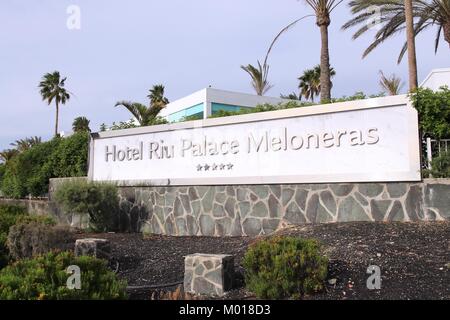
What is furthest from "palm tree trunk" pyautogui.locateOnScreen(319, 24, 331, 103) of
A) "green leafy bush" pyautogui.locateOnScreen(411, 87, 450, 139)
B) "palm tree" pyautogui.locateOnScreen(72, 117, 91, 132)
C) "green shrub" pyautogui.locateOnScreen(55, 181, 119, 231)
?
"palm tree" pyautogui.locateOnScreen(72, 117, 91, 132)

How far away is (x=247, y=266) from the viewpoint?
610cm

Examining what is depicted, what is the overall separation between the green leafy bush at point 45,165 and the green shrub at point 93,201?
9.41 feet

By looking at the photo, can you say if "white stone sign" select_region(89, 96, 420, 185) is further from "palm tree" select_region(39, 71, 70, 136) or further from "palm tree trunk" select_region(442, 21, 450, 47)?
"palm tree" select_region(39, 71, 70, 136)

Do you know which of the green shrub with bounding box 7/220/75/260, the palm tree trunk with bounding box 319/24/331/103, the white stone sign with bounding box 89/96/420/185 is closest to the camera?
the green shrub with bounding box 7/220/75/260

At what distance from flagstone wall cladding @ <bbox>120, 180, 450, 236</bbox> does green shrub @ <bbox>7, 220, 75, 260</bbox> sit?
380cm

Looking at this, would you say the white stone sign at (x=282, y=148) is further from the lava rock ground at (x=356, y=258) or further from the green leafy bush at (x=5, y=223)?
the green leafy bush at (x=5, y=223)

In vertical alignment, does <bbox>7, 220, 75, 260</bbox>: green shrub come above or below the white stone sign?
below

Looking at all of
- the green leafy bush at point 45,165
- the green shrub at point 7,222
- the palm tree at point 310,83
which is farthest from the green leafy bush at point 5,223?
the palm tree at point 310,83

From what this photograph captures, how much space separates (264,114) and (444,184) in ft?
13.7

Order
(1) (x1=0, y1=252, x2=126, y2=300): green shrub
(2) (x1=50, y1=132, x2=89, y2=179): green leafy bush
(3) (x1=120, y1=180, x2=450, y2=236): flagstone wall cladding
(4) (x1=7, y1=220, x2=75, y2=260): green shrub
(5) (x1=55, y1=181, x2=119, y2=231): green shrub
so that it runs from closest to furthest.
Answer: (1) (x1=0, y1=252, x2=126, y2=300): green shrub, (4) (x1=7, y1=220, x2=75, y2=260): green shrub, (3) (x1=120, y1=180, x2=450, y2=236): flagstone wall cladding, (5) (x1=55, y1=181, x2=119, y2=231): green shrub, (2) (x1=50, y1=132, x2=89, y2=179): green leafy bush

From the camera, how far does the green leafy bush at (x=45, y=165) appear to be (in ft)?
53.5

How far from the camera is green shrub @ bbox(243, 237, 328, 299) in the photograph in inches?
224
